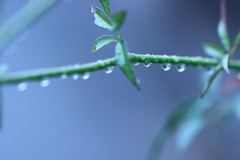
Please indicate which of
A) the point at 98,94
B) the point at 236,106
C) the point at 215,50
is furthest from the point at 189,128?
the point at 98,94

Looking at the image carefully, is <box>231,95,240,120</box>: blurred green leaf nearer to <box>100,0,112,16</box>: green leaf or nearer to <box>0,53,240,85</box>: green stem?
<box>0,53,240,85</box>: green stem

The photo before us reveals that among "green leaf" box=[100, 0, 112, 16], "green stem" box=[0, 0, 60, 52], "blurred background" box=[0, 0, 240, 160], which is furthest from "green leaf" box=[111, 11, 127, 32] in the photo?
"blurred background" box=[0, 0, 240, 160]

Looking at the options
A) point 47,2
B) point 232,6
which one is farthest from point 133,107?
point 47,2

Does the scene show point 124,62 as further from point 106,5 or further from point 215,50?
point 215,50

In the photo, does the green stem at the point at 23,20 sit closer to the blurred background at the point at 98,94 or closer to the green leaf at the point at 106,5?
the green leaf at the point at 106,5

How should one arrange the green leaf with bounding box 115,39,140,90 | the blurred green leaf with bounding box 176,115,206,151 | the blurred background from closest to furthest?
1. the green leaf with bounding box 115,39,140,90
2. the blurred green leaf with bounding box 176,115,206,151
3. the blurred background

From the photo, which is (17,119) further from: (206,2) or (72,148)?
(206,2)

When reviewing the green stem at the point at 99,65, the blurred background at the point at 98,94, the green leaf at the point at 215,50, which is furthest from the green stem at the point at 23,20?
the blurred background at the point at 98,94
